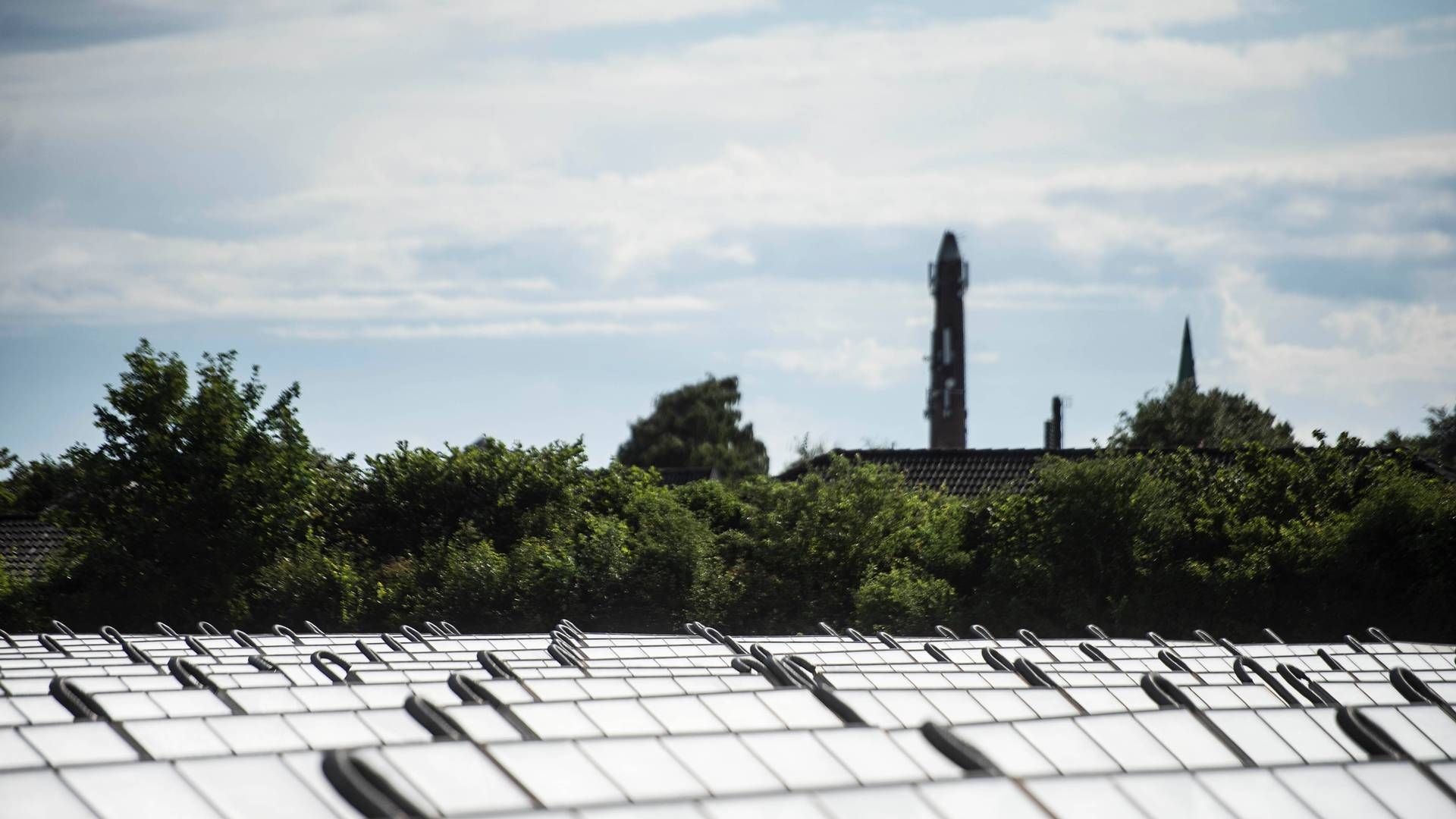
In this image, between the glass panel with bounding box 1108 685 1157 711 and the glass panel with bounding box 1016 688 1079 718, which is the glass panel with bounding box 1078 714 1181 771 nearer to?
the glass panel with bounding box 1016 688 1079 718

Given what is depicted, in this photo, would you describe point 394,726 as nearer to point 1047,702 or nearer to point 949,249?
point 1047,702

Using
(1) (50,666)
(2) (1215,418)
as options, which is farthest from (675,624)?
(2) (1215,418)

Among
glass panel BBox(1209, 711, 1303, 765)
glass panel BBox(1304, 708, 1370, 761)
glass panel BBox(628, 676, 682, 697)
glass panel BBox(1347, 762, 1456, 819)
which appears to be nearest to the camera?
glass panel BBox(1347, 762, 1456, 819)

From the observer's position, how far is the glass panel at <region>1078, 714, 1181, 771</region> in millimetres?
7754

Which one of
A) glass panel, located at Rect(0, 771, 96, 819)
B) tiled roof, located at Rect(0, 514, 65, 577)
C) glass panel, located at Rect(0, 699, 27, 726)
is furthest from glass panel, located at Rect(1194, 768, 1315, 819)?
tiled roof, located at Rect(0, 514, 65, 577)

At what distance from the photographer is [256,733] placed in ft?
27.7

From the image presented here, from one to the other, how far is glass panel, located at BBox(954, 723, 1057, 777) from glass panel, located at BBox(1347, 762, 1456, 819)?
4.97 feet

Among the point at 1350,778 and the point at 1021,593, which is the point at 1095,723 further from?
the point at 1021,593

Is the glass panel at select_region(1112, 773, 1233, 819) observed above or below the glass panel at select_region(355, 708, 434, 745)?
above

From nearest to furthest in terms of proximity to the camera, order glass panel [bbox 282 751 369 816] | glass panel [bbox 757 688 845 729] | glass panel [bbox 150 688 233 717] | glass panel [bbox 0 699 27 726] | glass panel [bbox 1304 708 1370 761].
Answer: glass panel [bbox 282 751 369 816]
glass panel [bbox 1304 708 1370 761]
glass panel [bbox 757 688 845 729]
glass panel [bbox 0 699 27 726]
glass panel [bbox 150 688 233 717]

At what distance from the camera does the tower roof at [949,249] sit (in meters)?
78.1

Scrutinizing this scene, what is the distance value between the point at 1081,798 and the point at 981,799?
512mm

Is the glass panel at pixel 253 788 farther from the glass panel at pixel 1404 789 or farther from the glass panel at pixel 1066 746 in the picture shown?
the glass panel at pixel 1404 789

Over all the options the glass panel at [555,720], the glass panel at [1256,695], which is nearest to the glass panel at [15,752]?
the glass panel at [555,720]
